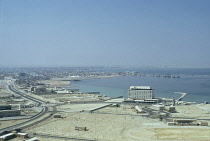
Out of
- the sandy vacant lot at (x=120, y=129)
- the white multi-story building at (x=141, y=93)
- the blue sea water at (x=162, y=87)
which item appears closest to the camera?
the sandy vacant lot at (x=120, y=129)

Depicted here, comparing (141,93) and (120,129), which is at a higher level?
(141,93)

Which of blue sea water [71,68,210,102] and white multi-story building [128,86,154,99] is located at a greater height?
white multi-story building [128,86,154,99]

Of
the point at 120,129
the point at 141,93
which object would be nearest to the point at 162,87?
the point at 141,93

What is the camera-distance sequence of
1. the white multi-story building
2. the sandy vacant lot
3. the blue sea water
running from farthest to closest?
the blue sea water
the white multi-story building
the sandy vacant lot

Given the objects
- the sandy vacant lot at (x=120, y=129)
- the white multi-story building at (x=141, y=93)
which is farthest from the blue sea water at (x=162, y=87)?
the sandy vacant lot at (x=120, y=129)

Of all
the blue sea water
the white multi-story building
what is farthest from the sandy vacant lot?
the blue sea water

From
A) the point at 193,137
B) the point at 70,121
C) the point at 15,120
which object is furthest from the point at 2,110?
the point at 193,137

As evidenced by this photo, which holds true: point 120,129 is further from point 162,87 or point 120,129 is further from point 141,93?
point 162,87

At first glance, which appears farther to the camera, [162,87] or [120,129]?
[162,87]

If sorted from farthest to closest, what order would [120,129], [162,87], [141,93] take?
1. [162,87]
2. [141,93]
3. [120,129]

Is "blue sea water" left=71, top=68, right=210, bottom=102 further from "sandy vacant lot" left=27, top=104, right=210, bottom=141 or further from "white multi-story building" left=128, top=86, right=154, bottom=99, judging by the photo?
"sandy vacant lot" left=27, top=104, right=210, bottom=141

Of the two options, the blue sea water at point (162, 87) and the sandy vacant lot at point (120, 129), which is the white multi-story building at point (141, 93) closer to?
the blue sea water at point (162, 87)

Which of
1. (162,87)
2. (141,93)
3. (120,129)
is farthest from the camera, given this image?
(162,87)
